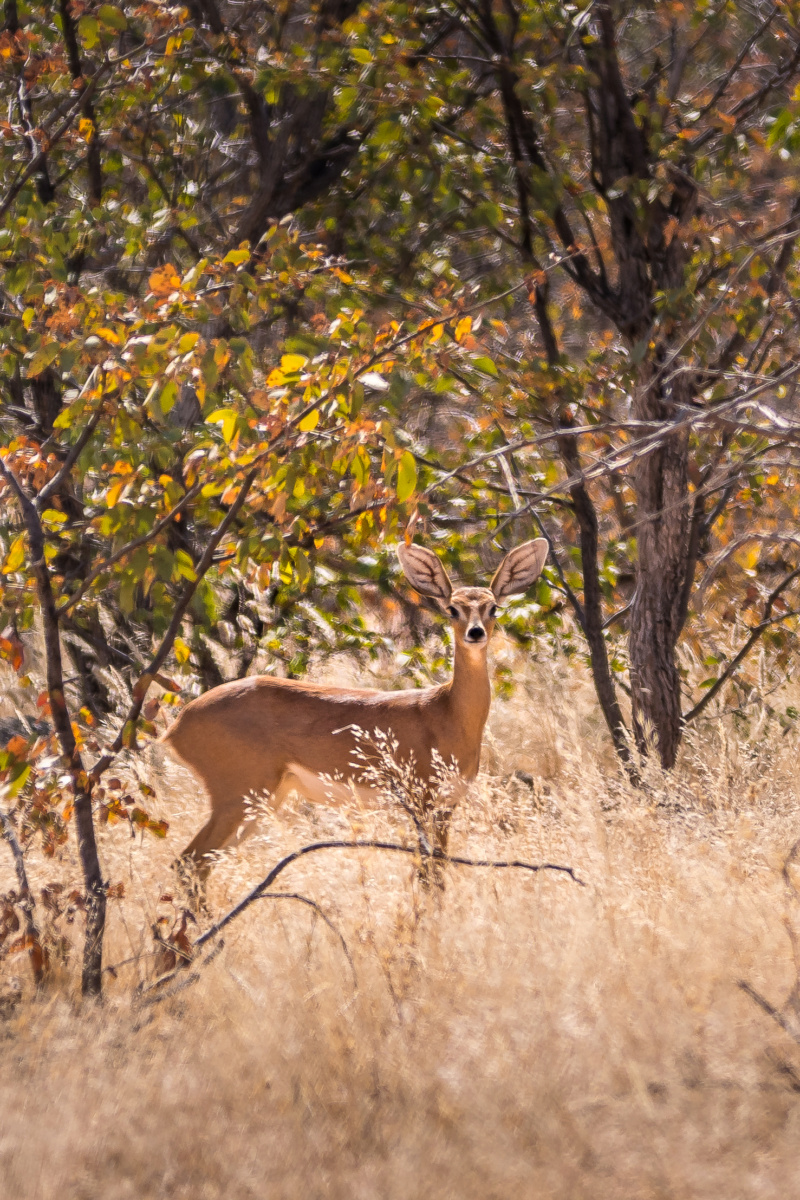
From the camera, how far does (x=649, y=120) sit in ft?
17.9

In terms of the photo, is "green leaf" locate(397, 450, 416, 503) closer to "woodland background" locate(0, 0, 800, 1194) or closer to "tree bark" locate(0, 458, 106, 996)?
"woodland background" locate(0, 0, 800, 1194)

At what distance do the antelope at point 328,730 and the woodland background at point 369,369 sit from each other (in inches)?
11.3

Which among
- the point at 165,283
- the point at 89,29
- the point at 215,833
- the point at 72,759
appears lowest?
the point at 215,833

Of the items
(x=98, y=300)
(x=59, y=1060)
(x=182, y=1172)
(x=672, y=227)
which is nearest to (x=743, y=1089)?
(x=182, y=1172)

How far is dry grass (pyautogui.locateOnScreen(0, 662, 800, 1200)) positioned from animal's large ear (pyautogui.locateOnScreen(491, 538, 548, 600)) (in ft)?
2.95

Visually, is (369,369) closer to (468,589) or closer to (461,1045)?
(468,589)

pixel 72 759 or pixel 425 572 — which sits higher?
pixel 425 572

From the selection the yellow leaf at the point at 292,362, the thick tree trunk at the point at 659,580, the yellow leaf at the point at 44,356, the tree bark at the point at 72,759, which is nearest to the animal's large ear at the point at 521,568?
the thick tree trunk at the point at 659,580

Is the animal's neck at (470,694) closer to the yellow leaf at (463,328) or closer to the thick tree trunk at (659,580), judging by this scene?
the thick tree trunk at (659,580)

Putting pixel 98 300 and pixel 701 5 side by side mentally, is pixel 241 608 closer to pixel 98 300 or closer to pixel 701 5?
pixel 98 300

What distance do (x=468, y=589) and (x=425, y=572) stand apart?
0.61ft

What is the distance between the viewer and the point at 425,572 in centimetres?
470

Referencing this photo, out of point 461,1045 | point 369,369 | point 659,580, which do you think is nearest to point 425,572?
point 369,369

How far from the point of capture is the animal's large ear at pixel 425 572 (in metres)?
4.63
